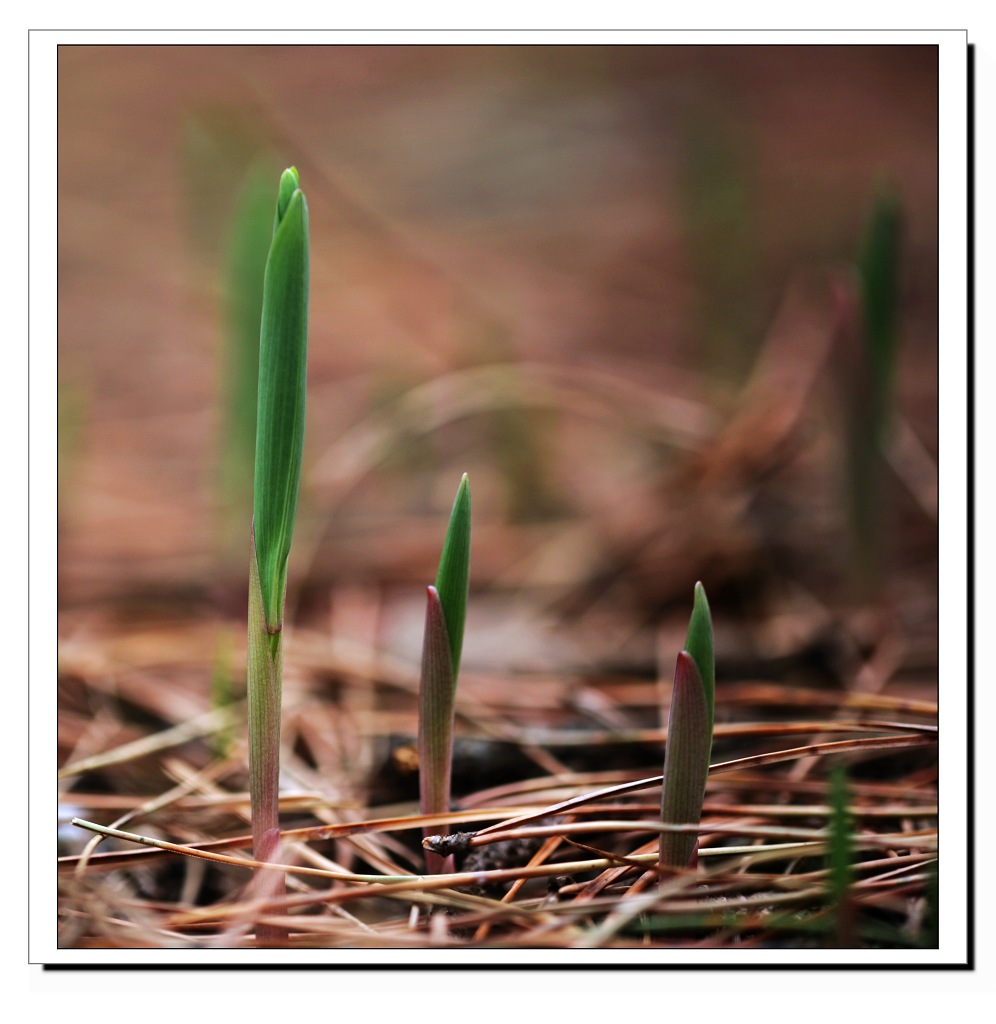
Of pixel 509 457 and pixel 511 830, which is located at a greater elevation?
pixel 509 457

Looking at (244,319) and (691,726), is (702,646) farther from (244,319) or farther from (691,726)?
(244,319)

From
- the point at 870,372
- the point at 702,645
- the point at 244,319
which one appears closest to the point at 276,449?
the point at 702,645

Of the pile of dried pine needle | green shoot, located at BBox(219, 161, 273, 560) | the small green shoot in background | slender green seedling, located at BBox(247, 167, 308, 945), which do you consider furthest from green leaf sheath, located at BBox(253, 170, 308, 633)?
the small green shoot in background

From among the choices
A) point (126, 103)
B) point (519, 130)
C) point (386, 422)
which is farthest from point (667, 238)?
point (126, 103)

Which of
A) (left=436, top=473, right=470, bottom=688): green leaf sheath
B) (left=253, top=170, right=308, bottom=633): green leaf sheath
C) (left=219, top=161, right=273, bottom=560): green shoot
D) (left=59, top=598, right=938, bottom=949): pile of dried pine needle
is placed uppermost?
(left=219, top=161, right=273, bottom=560): green shoot

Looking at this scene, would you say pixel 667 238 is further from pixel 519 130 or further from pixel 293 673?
pixel 293 673

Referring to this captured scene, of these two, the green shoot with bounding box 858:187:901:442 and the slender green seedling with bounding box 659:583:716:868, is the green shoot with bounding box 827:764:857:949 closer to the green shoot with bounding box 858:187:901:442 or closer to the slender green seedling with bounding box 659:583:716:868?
the slender green seedling with bounding box 659:583:716:868
